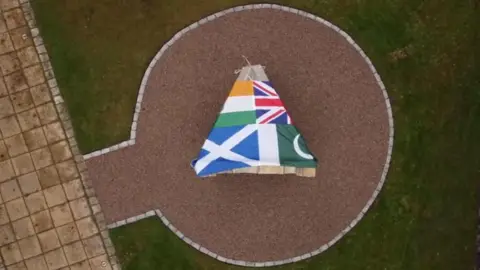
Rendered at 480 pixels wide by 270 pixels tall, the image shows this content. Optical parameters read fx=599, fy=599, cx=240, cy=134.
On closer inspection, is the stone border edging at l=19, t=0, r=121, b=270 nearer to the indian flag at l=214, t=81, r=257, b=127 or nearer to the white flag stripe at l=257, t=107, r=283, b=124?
the indian flag at l=214, t=81, r=257, b=127

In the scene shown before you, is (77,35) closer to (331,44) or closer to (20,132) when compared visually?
(20,132)

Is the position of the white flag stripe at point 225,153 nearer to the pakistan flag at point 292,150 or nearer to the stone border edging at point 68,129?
the pakistan flag at point 292,150

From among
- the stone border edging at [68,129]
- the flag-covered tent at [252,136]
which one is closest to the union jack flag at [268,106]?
the flag-covered tent at [252,136]

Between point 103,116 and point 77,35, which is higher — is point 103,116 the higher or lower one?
the lower one

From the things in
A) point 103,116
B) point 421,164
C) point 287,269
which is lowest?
point 287,269

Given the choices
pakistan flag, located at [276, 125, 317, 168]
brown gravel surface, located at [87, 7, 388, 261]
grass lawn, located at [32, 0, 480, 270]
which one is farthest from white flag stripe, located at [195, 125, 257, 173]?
grass lawn, located at [32, 0, 480, 270]

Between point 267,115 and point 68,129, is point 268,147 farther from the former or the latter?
point 68,129

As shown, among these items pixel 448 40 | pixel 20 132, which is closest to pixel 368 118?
pixel 448 40
